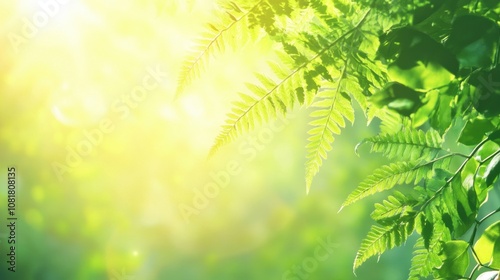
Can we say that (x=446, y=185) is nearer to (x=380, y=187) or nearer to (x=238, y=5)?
(x=380, y=187)

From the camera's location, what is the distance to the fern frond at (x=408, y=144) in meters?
0.60

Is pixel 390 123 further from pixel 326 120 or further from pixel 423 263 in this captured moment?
pixel 423 263

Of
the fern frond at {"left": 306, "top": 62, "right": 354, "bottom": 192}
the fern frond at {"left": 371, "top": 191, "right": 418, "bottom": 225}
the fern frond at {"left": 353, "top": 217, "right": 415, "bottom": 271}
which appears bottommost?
the fern frond at {"left": 353, "top": 217, "right": 415, "bottom": 271}

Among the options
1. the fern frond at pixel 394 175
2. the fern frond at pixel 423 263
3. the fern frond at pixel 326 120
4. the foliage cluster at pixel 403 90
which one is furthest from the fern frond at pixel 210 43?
the fern frond at pixel 423 263

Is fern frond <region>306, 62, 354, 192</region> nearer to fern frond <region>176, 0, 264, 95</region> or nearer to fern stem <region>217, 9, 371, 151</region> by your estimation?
fern stem <region>217, 9, 371, 151</region>

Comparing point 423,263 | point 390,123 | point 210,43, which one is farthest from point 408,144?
point 210,43

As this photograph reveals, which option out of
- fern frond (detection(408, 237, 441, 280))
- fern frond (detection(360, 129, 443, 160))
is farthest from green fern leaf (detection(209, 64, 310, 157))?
fern frond (detection(408, 237, 441, 280))

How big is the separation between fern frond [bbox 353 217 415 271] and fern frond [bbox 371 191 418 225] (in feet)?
0.04

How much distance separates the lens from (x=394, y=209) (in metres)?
0.60

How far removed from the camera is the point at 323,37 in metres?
0.54

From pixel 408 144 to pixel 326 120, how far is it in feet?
0.37

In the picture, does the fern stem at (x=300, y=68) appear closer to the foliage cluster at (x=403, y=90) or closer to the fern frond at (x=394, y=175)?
the foliage cluster at (x=403, y=90)

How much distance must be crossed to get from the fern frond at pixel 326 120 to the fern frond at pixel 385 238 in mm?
111

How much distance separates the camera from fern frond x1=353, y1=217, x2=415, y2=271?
0.59 m
